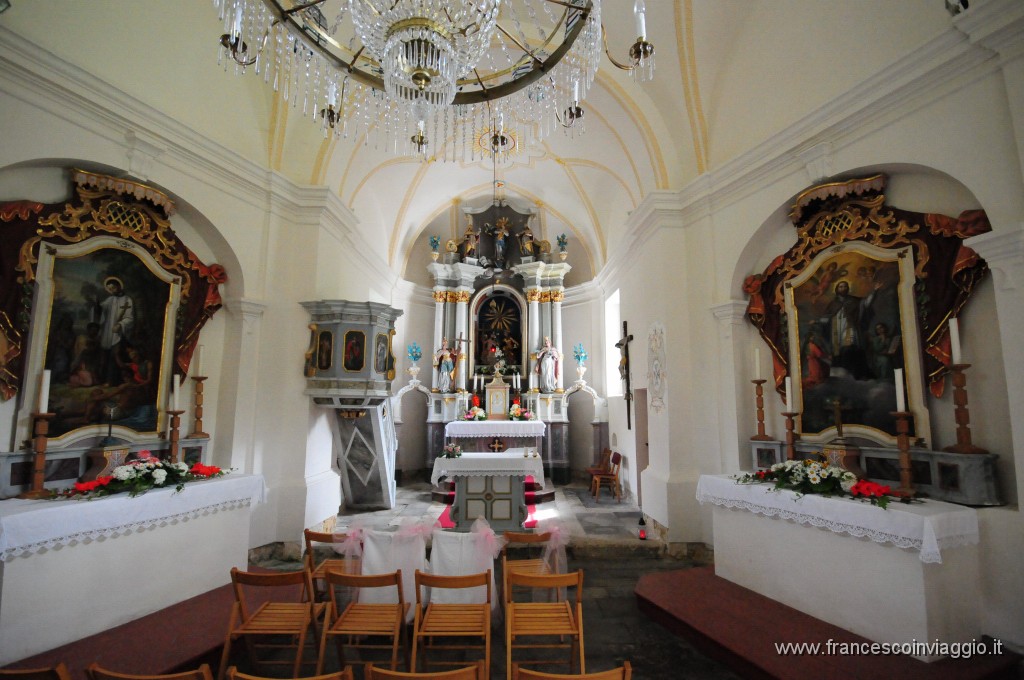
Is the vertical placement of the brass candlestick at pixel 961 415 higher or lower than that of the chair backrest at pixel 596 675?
A: higher

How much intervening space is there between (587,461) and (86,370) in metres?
9.20

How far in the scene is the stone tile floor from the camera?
12.2 feet

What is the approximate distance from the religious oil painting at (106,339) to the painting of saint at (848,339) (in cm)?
678

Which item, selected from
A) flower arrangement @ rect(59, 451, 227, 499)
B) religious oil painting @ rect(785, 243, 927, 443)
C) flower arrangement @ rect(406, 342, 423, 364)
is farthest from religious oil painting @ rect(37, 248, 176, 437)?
religious oil painting @ rect(785, 243, 927, 443)

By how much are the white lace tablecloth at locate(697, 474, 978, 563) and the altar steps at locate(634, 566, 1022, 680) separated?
0.53 meters

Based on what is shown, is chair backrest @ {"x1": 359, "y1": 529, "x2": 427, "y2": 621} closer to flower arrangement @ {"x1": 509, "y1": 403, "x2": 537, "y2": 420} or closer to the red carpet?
the red carpet

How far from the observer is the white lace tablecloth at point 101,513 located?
347cm

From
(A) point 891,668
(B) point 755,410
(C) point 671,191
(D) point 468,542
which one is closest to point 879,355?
(B) point 755,410

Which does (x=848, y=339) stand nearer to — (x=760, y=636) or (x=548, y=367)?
(x=760, y=636)

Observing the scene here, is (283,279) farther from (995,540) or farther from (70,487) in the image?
(995,540)

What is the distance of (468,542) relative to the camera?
411 cm

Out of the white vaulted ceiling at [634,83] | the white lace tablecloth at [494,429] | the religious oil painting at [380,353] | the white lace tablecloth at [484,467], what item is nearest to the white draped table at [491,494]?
the white lace tablecloth at [484,467]

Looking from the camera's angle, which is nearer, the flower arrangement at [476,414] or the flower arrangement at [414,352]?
the flower arrangement at [476,414]

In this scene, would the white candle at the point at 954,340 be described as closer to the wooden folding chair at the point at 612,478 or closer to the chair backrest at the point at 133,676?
the chair backrest at the point at 133,676
